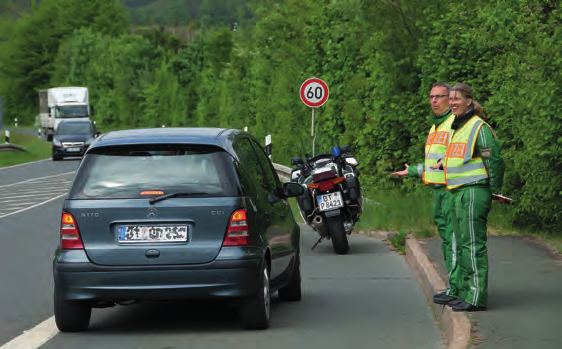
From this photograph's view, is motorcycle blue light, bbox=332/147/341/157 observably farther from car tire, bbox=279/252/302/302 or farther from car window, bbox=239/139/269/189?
car window, bbox=239/139/269/189

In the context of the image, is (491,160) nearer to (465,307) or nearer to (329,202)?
(465,307)

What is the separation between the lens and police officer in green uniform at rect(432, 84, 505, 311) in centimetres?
977

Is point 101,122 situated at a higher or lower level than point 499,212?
lower

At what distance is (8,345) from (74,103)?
68054 mm

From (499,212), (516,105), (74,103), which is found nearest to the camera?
(516,105)

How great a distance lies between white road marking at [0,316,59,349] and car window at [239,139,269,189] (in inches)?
78.2

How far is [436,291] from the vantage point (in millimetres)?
11133

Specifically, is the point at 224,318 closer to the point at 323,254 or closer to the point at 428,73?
the point at 323,254

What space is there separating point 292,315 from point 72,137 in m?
42.7

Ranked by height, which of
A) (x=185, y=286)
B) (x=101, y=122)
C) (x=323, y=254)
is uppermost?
(x=185, y=286)

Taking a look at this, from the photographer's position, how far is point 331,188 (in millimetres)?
15633

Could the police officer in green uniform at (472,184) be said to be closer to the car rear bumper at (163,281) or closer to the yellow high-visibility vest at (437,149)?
the yellow high-visibility vest at (437,149)

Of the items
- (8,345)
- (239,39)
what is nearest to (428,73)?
(8,345)

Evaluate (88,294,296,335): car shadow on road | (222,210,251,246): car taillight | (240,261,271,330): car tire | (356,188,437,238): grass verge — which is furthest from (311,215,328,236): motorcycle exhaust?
(222,210,251,246): car taillight
